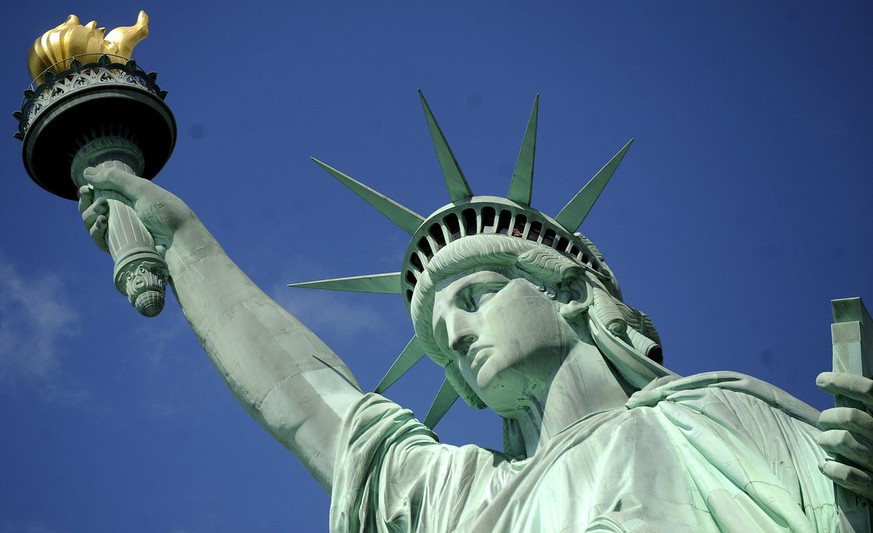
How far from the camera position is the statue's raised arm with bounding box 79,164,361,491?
49.8 ft

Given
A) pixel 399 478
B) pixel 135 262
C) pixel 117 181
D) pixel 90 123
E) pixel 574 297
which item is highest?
pixel 90 123

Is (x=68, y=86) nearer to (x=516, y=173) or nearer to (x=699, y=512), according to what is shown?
(x=516, y=173)

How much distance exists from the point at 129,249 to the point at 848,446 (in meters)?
7.55

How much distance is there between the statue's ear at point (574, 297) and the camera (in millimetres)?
14367

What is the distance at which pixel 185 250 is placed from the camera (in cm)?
1675

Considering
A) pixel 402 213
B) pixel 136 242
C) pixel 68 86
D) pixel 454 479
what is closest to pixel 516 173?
pixel 402 213

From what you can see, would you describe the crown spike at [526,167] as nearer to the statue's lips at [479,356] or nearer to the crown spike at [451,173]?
the crown spike at [451,173]

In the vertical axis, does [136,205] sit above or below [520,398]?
above

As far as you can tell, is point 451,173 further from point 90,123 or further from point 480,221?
point 90,123

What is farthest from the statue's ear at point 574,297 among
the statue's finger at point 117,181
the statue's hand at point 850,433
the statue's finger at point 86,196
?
the statue's finger at point 86,196

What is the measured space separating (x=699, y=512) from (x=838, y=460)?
1362mm

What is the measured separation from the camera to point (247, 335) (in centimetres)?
1585

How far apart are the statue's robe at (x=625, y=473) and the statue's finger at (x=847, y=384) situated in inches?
39.9

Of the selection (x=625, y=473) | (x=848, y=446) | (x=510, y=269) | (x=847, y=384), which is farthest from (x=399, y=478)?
(x=847, y=384)
